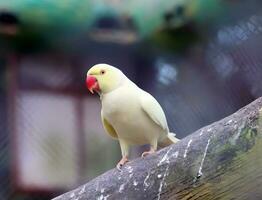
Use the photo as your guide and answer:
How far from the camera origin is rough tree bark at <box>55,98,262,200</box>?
1.18 metres

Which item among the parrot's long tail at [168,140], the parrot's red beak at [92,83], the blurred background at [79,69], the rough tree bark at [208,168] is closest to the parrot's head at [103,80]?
the parrot's red beak at [92,83]

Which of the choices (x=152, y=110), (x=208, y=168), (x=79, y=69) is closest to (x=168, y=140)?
(x=152, y=110)

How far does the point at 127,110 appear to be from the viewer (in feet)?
5.44

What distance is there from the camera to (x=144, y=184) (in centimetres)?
134

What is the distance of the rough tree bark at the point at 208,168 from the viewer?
1182 mm

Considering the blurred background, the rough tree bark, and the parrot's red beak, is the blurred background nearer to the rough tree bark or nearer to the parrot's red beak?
the parrot's red beak

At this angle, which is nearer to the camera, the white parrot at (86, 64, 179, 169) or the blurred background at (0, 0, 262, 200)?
the white parrot at (86, 64, 179, 169)

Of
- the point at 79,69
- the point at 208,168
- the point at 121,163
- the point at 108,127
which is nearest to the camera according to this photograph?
the point at 208,168

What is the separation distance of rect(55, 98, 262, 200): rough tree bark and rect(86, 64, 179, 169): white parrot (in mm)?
260

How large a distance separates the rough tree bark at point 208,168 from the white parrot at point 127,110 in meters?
0.26

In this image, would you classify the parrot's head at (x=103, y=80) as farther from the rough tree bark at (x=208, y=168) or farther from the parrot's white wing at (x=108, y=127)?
the rough tree bark at (x=208, y=168)

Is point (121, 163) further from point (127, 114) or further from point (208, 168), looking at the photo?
point (208, 168)

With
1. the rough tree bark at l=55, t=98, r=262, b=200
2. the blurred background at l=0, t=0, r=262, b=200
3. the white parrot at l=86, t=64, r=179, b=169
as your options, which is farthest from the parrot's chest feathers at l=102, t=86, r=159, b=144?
the blurred background at l=0, t=0, r=262, b=200

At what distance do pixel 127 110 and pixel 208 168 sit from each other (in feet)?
1.46
